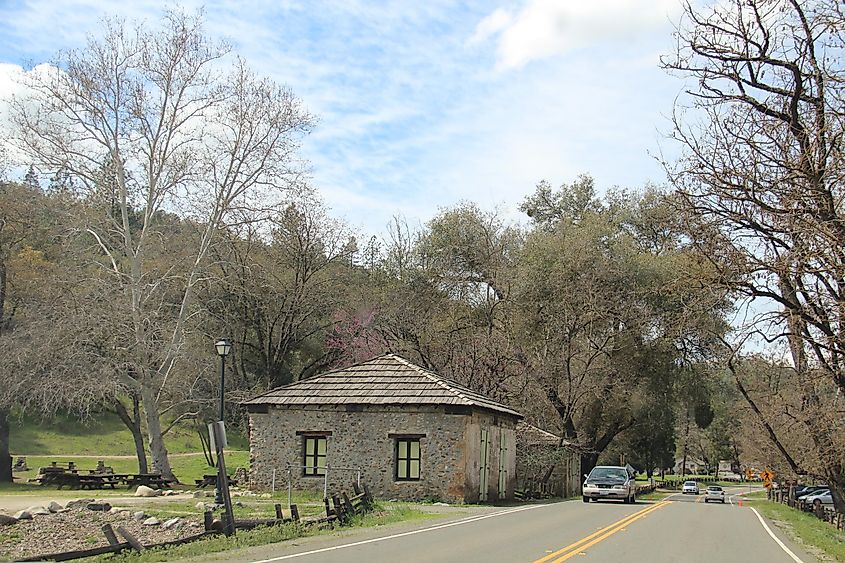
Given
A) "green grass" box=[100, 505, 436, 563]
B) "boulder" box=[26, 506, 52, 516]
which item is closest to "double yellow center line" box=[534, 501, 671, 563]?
"green grass" box=[100, 505, 436, 563]

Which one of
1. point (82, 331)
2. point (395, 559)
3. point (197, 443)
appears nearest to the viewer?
point (395, 559)

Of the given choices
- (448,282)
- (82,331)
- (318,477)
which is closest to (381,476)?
(318,477)

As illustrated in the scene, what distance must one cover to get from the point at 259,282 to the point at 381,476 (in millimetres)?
21597

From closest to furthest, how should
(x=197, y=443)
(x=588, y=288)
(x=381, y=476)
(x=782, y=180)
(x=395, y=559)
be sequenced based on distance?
(x=395, y=559)
(x=782, y=180)
(x=381, y=476)
(x=588, y=288)
(x=197, y=443)

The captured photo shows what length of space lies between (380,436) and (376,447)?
41cm

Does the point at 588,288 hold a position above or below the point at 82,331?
above

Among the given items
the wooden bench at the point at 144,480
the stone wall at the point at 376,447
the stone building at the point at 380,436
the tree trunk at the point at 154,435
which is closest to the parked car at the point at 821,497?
the stone building at the point at 380,436

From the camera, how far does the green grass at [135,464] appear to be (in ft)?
156

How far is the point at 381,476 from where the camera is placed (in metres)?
31.6

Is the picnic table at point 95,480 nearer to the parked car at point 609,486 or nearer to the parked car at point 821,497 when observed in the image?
the parked car at point 609,486

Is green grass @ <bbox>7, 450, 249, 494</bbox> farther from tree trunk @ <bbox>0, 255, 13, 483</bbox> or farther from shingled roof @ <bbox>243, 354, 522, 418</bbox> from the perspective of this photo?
shingled roof @ <bbox>243, 354, 522, 418</bbox>

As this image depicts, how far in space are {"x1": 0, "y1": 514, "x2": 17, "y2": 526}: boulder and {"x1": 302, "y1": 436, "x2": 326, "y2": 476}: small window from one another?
1127cm

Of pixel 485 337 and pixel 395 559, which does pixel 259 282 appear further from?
pixel 395 559

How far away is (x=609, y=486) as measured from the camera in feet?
116
